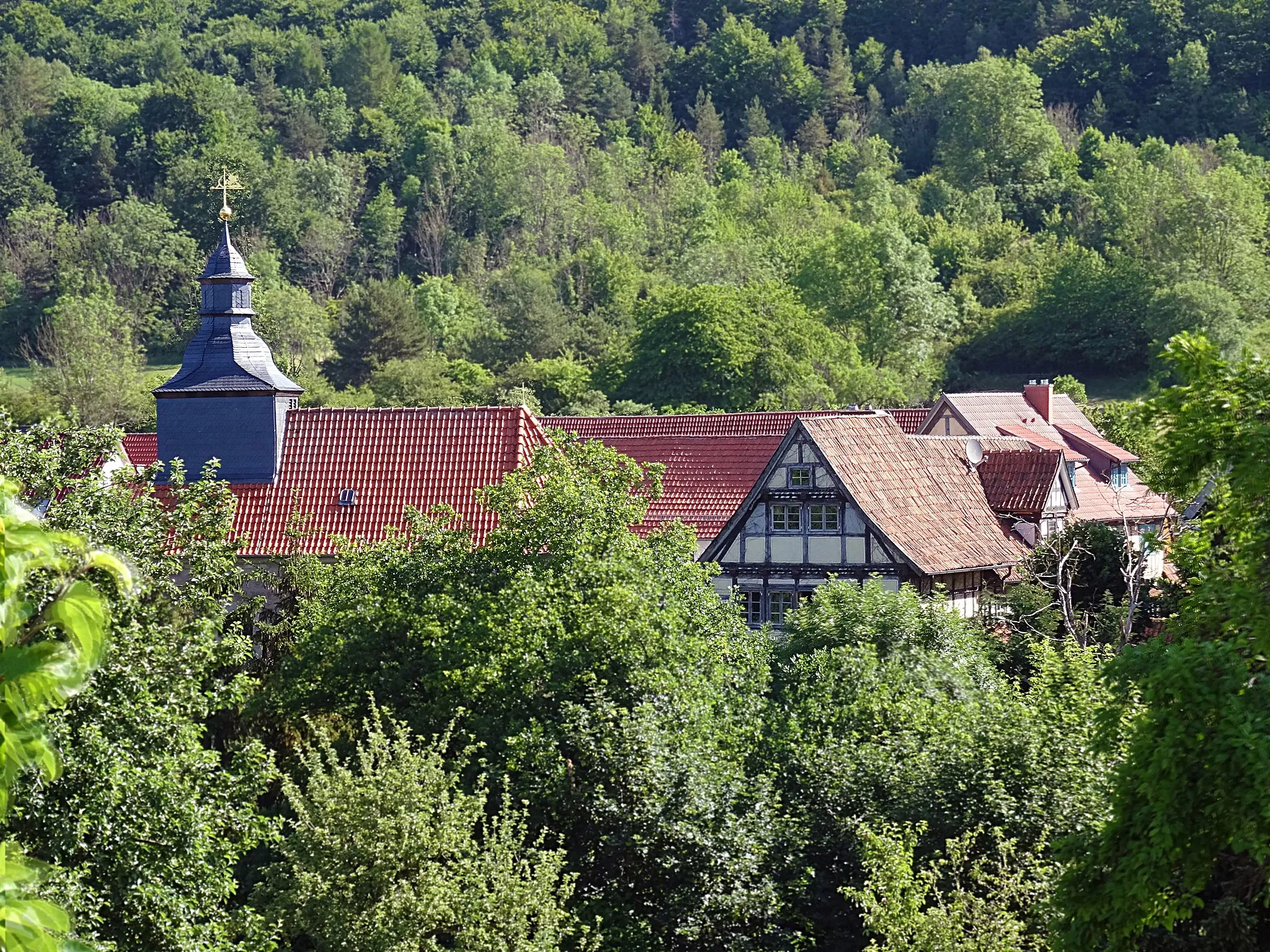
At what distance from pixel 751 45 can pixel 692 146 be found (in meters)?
24.7

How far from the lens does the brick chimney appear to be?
51938mm

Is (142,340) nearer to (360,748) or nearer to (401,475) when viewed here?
(401,475)

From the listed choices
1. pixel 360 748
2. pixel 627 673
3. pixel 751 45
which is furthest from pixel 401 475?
pixel 751 45

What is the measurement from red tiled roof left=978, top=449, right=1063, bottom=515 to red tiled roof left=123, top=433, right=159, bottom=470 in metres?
19.0

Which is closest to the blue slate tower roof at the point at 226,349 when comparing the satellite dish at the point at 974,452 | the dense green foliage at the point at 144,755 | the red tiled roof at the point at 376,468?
the red tiled roof at the point at 376,468

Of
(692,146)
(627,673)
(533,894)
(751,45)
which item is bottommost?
(533,894)

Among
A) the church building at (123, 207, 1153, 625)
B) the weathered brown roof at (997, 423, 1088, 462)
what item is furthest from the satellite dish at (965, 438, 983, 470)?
the weathered brown roof at (997, 423, 1088, 462)

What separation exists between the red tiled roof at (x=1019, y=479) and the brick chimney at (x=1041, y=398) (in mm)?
14364

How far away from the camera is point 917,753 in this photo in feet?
61.9

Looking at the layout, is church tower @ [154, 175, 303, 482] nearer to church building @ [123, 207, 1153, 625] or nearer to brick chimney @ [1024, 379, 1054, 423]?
church building @ [123, 207, 1153, 625]

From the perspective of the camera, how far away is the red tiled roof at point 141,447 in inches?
1725

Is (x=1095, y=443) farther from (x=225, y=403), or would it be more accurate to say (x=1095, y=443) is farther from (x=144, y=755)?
(x=144, y=755)

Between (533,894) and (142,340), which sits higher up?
(142,340)

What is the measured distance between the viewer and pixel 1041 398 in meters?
52.5
